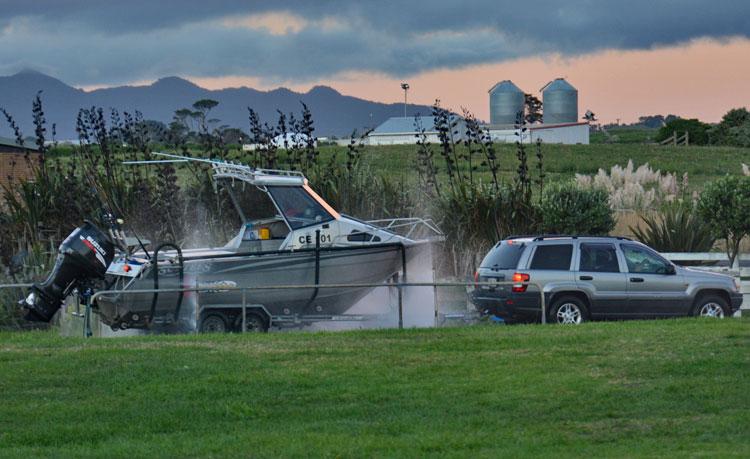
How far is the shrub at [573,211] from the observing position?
23.8m

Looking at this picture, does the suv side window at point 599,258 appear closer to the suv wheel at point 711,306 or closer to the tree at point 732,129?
the suv wheel at point 711,306

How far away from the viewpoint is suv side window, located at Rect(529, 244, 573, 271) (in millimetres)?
18938

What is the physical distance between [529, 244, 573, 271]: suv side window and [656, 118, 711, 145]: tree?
81.2 m

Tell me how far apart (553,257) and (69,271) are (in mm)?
7323

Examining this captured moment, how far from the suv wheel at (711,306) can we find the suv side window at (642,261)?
78 cm

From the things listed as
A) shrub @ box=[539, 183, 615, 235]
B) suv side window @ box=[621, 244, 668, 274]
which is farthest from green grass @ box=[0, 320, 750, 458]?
shrub @ box=[539, 183, 615, 235]

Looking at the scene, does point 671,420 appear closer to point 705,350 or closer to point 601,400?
point 601,400

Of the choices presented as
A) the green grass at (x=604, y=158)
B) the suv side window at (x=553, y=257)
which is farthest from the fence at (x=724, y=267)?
the green grass at (x=604, y=158)

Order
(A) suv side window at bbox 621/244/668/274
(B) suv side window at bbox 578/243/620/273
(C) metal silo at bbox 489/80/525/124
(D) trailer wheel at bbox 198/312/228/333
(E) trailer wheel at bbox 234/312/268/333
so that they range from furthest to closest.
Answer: (C) metal silo at bbox 489/80/525/124, (A) suv side window at bbox 621/244/668/274, (B) suv side window at bbox 578/243/620/273, (E) trailer wheel at bbox 234/312/268/333, (D) trailer wheel at bbox 198/312/228/333

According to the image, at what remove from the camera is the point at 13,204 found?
969 inches

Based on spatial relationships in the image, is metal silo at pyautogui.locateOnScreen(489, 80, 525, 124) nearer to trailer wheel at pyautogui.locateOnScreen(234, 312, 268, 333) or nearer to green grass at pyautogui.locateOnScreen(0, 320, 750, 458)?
trailer wheel at pyautogui.locateOnScreen(234, 312, 268, 333)

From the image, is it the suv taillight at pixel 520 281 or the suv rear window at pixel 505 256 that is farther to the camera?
the suv rear window at pixel 505 256

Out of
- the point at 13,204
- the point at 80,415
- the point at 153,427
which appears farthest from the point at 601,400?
the point at 13,204

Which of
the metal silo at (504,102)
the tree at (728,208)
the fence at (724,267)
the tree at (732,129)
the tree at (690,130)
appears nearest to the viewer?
the fence at (724,267)
